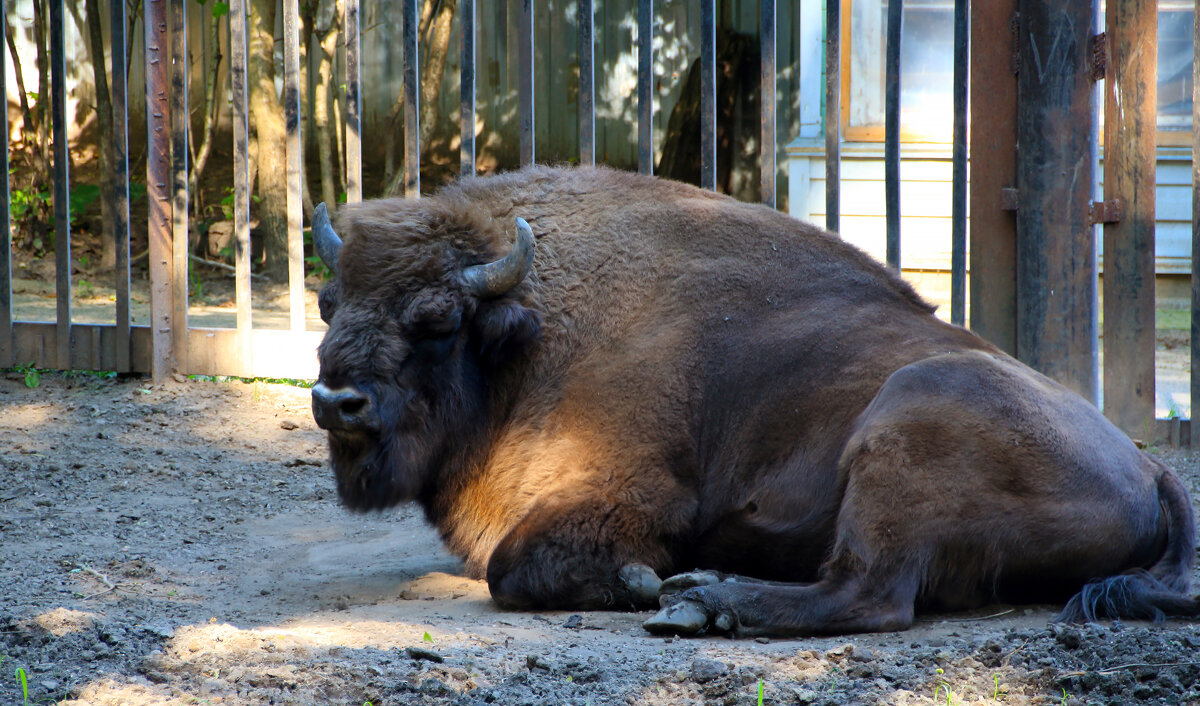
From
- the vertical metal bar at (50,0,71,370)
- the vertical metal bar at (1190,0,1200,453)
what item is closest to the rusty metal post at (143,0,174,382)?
the vertical metal bar at (50,0,71,370)

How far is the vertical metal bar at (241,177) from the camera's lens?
6953 mm

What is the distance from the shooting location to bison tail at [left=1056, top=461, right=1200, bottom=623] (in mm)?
3430

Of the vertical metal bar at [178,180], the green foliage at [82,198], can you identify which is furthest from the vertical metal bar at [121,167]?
the green foliage at [82,198]

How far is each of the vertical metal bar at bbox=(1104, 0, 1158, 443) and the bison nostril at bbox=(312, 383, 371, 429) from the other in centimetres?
413

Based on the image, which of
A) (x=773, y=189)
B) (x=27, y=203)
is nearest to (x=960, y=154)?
(x=773, y=189)

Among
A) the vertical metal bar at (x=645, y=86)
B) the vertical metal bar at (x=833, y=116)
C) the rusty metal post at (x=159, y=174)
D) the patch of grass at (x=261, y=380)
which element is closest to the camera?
the vertical metal bar at (x=833, y=116)

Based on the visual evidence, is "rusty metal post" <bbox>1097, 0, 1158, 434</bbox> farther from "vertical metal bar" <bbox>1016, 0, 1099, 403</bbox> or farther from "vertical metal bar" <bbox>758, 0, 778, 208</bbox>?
"vertical metal bar" <bbox>758, 0, 778, 208</bbox>

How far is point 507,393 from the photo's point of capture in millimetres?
4453

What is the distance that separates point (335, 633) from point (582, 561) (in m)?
0.91

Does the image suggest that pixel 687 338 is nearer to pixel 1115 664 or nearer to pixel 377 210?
pixel 377 210

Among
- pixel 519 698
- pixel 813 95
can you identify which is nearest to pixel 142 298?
pixel 813 95

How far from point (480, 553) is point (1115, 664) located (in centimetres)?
229

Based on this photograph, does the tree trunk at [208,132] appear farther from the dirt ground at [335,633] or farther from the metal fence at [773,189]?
the dirt ground at [335,633]

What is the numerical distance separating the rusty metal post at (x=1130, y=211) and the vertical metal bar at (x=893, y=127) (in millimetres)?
1025
